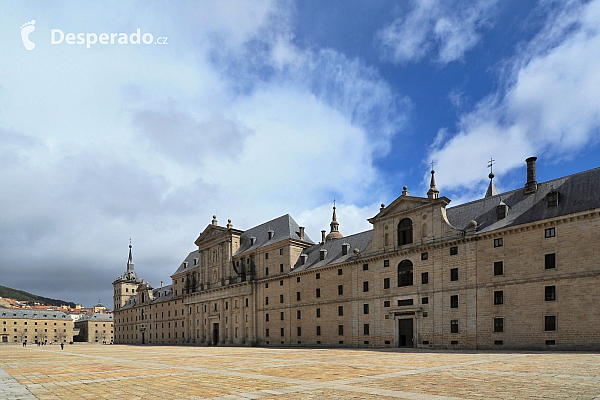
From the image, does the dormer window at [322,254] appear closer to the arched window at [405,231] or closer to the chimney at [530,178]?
the arched window at [405,231]

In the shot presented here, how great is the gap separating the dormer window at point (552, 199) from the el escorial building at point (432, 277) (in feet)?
0.31

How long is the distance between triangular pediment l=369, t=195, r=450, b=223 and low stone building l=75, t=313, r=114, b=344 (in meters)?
136

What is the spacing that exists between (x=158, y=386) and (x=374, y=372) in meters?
8.71

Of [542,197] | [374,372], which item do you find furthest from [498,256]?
[374,372]

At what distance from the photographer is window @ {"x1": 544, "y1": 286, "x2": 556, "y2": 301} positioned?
113ft

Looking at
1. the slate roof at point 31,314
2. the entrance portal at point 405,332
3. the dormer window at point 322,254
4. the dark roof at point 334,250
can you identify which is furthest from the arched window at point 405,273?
the slate roof at point 31,314

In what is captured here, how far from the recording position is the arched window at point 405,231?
4644 cm

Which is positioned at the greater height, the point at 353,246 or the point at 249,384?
the point at 353,246

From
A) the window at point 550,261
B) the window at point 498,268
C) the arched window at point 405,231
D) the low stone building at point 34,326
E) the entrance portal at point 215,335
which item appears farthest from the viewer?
the low stone building at point 34,326

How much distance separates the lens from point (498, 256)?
3831cm

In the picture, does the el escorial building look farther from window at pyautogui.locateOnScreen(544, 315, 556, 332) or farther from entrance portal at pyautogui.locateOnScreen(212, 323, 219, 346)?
entrance portal at pyautogui.locateOnScreen(212, 323, 219, 346)

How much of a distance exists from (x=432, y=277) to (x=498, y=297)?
6766mm

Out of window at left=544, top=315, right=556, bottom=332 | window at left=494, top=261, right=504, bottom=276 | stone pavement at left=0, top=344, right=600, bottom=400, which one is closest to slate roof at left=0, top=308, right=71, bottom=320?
Result: stone pavement at left=0, top=344, right=600, bottom=400

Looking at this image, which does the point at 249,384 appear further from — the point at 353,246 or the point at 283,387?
the point at 353,246
